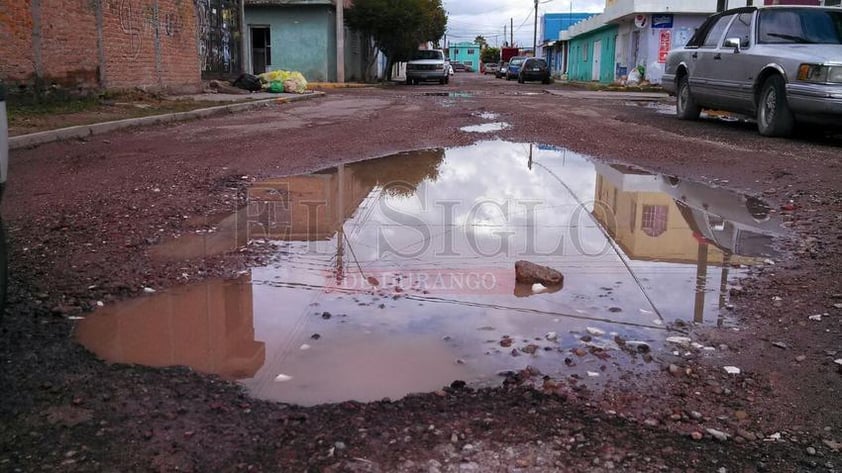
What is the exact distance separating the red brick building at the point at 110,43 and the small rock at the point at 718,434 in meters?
13.0

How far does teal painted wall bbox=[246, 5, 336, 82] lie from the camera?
32.7 metres

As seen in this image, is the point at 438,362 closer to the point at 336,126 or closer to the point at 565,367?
the point at 565,367

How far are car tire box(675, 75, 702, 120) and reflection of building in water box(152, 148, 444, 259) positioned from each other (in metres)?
6.80

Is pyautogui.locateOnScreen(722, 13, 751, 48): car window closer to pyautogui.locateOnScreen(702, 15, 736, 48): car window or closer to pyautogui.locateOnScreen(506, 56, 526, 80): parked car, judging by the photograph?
pyautogui.locateOnScreen(702, 15, 736, 48): car window

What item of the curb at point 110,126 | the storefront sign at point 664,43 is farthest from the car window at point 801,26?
the storefront sign at point 664,43

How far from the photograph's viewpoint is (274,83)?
22.9 metres

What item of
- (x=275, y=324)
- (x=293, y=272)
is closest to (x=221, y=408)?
(x=275, y=324)

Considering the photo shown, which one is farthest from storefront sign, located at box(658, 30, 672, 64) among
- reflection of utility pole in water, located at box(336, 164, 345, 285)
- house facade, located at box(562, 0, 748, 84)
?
reflection of utility pole in water, located at box(336, 164, 345, 285)

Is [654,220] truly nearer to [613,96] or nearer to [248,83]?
[248,83]

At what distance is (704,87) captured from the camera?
12.5 meters

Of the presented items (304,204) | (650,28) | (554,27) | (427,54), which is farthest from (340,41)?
(554,27)

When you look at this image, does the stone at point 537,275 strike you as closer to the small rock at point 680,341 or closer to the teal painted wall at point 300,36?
the small rock at point 680,341

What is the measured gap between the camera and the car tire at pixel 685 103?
44.3ft

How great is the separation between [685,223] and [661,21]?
28.8 metres
